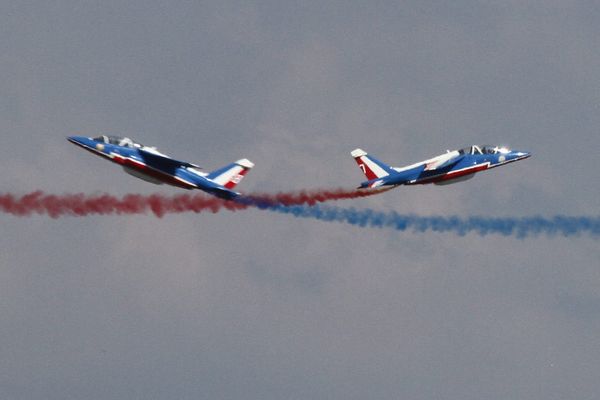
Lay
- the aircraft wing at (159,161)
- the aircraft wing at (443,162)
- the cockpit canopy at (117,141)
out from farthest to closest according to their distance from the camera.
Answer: the aircraft wing at (443,162) < the cockpit canopy at (117,141) < the aircraft wing at (159,161)

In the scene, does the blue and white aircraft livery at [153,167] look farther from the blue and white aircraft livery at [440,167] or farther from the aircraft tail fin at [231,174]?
the blue and white aircraft livery at [440,167]

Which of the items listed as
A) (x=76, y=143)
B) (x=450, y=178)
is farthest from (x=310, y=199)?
(x=76, y=143)

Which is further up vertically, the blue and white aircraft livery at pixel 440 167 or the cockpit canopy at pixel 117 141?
the cockpit canopy at pixel 117 141

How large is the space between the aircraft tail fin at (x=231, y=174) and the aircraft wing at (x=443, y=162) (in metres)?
13.8

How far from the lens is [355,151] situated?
112938 millimetres

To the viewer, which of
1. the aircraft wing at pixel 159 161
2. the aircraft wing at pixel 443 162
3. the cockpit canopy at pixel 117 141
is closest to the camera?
the aircraft wing at pixel 159 161

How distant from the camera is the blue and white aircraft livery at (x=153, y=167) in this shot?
10288 cm

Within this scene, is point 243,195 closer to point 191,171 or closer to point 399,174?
point 191,171

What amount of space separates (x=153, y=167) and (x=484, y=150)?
26.8 metres

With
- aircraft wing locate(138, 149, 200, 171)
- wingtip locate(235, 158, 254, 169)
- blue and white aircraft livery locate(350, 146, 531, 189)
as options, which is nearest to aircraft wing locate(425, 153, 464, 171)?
blue and white aircraft livery locate(350, 146, 531, 189)

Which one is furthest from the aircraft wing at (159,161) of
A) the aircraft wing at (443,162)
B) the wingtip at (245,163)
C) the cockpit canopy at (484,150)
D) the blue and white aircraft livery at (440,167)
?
the cockpit canopy at (484,150)

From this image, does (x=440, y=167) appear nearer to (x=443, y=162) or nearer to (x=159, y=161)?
(x=443, y=162)

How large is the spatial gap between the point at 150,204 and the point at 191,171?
5221 millimetres

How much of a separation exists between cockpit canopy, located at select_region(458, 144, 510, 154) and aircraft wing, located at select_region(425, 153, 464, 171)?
4.22 ft
